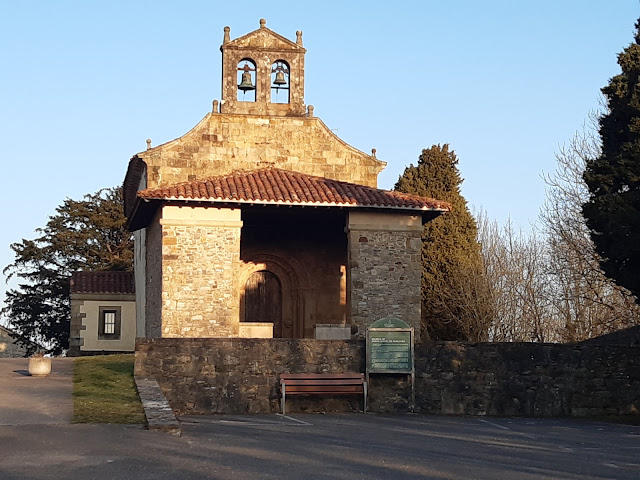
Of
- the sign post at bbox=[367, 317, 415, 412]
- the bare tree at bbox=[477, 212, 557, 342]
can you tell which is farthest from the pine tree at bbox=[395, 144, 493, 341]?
the sign post at bbox=[367, 317, 415, 412]

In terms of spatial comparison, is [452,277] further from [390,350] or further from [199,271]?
[390,350]

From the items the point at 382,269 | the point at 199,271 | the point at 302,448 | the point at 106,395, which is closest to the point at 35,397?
the point at 106,395

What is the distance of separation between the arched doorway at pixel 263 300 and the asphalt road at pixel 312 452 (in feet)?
36.1

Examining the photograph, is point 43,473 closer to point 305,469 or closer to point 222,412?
point 305,469

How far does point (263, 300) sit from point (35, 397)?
10933mm

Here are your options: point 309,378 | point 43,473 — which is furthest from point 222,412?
point 43,473

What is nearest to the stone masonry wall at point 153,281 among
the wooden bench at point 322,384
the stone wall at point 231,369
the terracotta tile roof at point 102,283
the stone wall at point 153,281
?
the stone wall at point 153,281

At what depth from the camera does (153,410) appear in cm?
1233

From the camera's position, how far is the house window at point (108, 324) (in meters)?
34.3

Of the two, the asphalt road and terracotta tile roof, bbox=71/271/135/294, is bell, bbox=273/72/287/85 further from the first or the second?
the asphalt road

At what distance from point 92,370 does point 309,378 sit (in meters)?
5.20

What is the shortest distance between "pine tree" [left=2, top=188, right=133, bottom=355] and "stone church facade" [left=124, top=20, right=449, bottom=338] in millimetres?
20919

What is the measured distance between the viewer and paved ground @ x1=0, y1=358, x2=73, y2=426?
12188 mm

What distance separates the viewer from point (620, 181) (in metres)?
16.2
